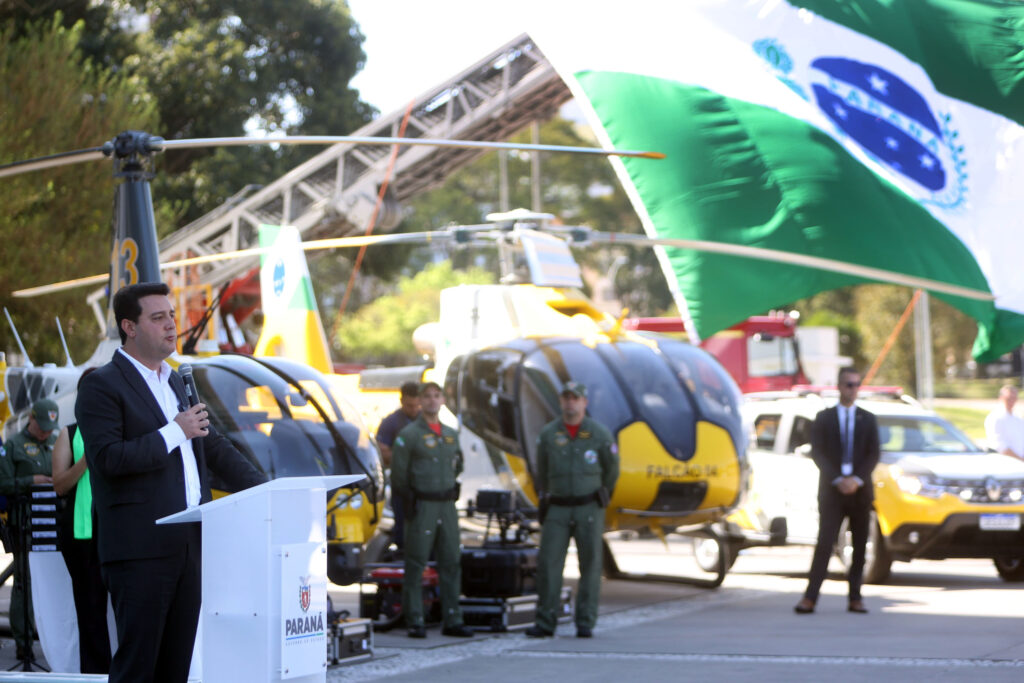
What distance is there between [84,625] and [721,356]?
21.2 metres

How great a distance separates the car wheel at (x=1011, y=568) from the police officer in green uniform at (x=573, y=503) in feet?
16.2

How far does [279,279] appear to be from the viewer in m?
14.9

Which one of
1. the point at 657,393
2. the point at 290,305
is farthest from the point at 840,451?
the point at 290,305

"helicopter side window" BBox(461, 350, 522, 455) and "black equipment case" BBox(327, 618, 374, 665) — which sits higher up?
"helicopter side window" BBox(461, 350, 522, 455)

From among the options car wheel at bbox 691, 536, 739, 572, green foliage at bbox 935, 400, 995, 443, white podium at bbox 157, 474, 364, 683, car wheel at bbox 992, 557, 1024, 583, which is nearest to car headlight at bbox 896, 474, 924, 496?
car wheel at bbox 992, 557, 1024, 583

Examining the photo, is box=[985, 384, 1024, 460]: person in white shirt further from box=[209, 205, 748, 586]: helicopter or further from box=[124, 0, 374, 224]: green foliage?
box=[124, 0, 374, 224]: green foliage

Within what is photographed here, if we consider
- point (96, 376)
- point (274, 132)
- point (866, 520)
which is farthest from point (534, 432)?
point (274, 132)

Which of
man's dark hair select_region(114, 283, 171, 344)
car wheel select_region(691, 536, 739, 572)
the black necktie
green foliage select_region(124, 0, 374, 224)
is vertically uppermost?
green foliage select_region(124, 0, 374, 224)

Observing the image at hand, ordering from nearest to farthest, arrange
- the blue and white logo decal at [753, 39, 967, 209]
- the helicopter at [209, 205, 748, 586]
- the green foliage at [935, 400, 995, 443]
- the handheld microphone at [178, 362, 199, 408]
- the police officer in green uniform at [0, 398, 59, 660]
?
1. the handheld microphone at [178, 362, 199, 408]
2. the police officer in green uniform at [0, 398, 59, 660]
3. the blue and white logo decal at [753, 39, 967, 209]
4. the helicopter at [209, 205, 748, 586]
5. the green foliage at [935, 400, 995, 443]

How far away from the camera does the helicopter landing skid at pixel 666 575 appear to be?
13500 millimetres

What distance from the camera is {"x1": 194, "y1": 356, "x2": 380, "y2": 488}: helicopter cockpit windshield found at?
34.7 ft

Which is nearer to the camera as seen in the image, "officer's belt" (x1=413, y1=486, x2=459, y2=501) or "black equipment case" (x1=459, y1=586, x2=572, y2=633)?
Result: "officer's belt" (x1=413, y1=486, x2=459, y2=501)

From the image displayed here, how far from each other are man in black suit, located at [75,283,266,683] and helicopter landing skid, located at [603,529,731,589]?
9.10 meters

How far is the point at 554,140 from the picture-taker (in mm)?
58219
